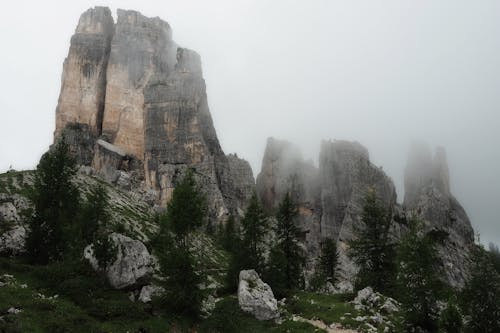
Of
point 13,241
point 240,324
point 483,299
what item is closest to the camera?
point 483,299

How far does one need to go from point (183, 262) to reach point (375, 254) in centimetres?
2693

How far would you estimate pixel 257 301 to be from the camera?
36.0 m

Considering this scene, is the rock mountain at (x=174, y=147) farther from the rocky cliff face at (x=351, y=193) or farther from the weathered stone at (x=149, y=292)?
the weathered stone at (x=149, y=292)

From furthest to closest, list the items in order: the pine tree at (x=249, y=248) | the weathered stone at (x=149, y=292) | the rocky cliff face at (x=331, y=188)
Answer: the rocky cliff face at (x=331, y=188) < the pine tree at (x=249, y=248) < the weathered stone at (x=149, y=292)

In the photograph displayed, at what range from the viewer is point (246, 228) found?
4856cm

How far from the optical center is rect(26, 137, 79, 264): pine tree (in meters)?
37.9

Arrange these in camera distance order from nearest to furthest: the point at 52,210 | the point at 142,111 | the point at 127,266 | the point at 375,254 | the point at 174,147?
the point at 127,266, the point at 52,210, the point at 375,254, the point at 174,147, the point at 142,111

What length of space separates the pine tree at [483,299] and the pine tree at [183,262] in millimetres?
20409

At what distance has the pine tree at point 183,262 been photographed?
32.2m

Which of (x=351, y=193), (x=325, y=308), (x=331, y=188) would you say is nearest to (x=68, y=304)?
(x=325, y=308)

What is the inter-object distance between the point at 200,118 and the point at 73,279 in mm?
118140

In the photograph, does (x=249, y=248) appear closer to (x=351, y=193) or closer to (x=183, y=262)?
(x=183, y=262)

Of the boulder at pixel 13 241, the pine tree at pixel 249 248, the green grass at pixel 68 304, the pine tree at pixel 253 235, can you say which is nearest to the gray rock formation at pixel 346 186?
the pine tree at pixel 253 235

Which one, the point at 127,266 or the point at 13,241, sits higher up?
the point at 13,241
